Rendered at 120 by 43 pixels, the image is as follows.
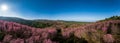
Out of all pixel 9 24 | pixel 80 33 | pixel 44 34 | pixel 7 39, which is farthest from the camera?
pixel 80 33

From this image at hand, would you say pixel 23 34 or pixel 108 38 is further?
pixel 108 38

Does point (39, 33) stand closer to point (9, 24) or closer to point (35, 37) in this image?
point (35, 37)

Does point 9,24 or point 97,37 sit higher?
point 9,24

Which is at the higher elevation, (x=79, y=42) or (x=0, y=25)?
(x=0, y=25)

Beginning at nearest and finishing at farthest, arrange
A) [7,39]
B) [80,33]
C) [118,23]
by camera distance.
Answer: [7,39] → [80,33] → [118,23]

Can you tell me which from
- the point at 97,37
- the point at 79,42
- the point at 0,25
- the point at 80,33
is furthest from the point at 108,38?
the point at 0,25

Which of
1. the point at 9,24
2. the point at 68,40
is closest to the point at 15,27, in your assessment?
the point at 9,24

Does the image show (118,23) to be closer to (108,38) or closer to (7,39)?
(108,38)

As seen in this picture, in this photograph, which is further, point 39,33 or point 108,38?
point 108,38

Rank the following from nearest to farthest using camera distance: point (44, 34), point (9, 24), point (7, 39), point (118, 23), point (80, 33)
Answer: point (7, 39) → point (44, 34) → point (9, 24) → point (80, 33) → point (118, 23)
